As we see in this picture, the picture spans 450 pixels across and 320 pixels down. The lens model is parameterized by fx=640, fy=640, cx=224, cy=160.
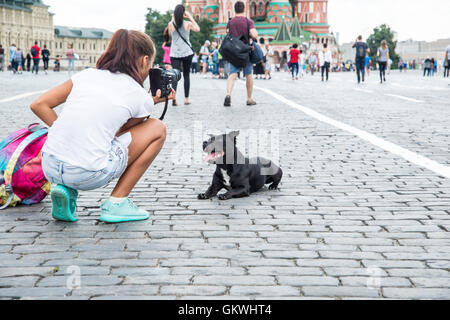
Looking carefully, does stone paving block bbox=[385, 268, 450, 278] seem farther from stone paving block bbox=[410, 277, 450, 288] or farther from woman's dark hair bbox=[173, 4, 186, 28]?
woman's dark hair bbox=[173, 4, 186, 28]

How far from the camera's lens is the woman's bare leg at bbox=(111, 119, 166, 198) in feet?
13.9

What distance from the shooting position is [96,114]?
3902 millimetres

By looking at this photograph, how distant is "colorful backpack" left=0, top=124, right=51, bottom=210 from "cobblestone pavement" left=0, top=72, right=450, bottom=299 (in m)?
Answer: 0.12

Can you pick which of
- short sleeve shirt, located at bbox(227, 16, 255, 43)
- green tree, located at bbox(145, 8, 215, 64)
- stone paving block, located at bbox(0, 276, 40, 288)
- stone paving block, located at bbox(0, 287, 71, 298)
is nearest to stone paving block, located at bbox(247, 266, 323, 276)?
stone paving block, located at bbox(0, 287, 71, 298)

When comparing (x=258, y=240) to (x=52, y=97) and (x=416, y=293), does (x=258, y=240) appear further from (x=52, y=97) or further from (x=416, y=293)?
(x=52, y=97)

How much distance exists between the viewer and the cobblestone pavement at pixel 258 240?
3.01m

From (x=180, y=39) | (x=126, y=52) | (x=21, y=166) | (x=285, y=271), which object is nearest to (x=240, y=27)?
(x=180, y=39)

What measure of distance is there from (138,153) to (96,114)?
49cm

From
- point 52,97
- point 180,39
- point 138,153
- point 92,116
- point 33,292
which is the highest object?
point 180,39

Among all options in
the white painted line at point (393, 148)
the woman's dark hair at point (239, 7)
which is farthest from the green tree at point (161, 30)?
the white painted line at point (393, 148)

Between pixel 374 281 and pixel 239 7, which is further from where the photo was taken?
pixel 239 7

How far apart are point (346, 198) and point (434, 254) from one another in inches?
56.8

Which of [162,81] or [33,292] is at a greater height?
[162,81]

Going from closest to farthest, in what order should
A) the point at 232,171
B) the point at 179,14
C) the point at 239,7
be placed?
the point at 232,171, the point at 179,14, the point at 239,7
